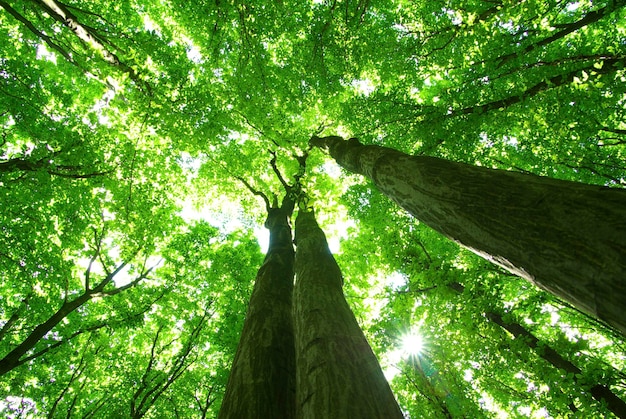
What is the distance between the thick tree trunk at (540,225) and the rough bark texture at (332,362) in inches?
47.6

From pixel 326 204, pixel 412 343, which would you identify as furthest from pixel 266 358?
pixel 412 343

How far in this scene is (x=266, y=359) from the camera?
9.48ft

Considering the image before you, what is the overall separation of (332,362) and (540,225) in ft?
5.44

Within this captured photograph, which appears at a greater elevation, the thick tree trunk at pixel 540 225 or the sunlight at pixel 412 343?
the sunlight at pixel 412 343

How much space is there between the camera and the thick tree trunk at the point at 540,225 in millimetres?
1328

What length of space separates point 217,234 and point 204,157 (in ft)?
10.4

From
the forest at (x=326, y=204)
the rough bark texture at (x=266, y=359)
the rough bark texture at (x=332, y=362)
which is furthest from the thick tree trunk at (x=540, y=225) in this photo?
the rough bark texture at (x=266, y=359)

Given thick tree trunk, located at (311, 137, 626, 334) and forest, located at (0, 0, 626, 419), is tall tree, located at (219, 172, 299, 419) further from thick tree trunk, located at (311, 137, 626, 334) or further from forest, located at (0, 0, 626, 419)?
thick tree trunk, located at (311, 137, 626, 334)

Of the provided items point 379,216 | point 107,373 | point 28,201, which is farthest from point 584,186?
point 107,373

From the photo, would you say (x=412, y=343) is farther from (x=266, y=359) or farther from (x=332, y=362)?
(x=332, y=362)

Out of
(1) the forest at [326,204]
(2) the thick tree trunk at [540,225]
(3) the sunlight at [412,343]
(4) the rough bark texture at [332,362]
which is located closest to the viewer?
(2) the thick tree trunk at [540,225]

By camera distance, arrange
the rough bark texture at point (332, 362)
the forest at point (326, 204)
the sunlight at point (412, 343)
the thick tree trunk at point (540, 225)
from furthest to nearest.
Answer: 1. the sunlight at point (412, 343)
2. the forest at point (326, 204)
3. the rough bark texture at point (332, 362)
4. the thick tree trunk at point (540, 225)

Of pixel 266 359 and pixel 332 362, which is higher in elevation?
pixel 266 359

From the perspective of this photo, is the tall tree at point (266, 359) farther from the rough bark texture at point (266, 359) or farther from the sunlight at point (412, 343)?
the sunlight at point (412, 343)
